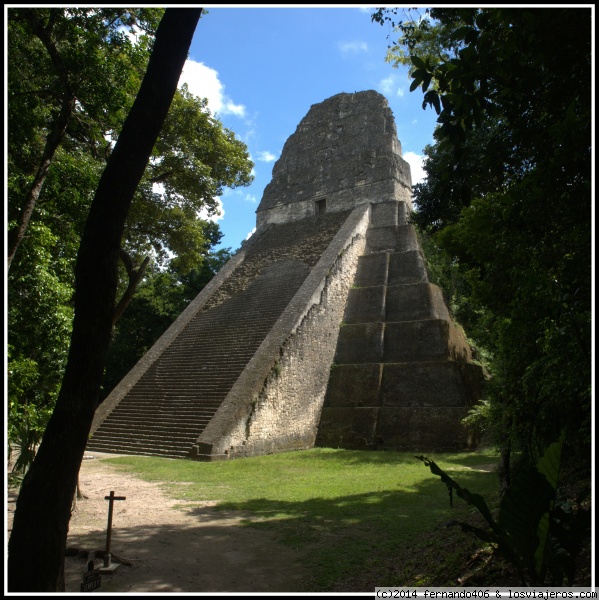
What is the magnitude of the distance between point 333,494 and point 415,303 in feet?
32.1

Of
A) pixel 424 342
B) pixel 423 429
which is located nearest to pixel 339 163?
pixel 424 342

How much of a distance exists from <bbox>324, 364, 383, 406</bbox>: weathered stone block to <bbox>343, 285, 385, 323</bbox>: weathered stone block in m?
2.02

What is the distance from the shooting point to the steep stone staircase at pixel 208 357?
39.8ft

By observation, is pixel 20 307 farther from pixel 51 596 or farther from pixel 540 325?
pixel 540 325

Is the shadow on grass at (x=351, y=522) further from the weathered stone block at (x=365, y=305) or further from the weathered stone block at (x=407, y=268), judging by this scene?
the weathered stone block at (x=407, y=268)

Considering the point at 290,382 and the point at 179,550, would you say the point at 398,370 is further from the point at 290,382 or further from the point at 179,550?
the point at 179,550

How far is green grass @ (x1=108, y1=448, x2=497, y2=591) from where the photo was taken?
16.0 feet

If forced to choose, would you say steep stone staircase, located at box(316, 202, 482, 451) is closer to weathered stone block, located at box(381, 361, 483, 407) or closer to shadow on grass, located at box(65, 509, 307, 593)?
weathered stone block, located at box(381, 361, 483, 407)

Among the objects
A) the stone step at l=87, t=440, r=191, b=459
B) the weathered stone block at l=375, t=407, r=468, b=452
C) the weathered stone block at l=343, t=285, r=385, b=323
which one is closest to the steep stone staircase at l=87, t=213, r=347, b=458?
the stone step at l=87, t=440, r=191, b=459

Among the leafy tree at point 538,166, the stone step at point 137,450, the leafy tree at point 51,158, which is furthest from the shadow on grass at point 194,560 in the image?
the stone step at point 137,450

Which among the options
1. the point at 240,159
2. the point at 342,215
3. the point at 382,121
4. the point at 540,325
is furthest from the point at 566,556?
the point at 382,121

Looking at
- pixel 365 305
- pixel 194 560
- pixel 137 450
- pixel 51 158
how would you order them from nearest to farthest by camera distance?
pixel 194 560, pixel 51 158, pixel 137 450, pixel 365 305

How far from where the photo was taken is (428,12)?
5.56 metres

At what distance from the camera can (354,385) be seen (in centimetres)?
1452
